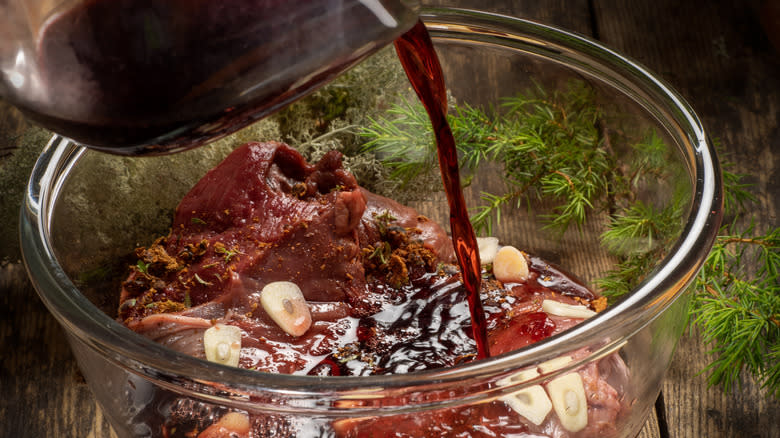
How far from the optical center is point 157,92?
685 millimetres

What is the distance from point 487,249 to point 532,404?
1.60 feet

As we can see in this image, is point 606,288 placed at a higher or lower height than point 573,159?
lower

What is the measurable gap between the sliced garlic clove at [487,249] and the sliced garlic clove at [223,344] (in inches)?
16.7

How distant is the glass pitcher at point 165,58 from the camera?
2.19ft

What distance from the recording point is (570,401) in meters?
0.86

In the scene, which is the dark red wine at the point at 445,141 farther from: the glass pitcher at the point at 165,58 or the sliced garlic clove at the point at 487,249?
the glass pitcher at the point at 165,58

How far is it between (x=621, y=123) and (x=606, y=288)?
0.26 metres

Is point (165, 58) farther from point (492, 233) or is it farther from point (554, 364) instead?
point (492, 233)

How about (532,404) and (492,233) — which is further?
(492,233)

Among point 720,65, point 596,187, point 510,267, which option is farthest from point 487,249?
point 720,65

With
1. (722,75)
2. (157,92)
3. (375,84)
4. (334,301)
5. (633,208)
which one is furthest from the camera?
(722,75)

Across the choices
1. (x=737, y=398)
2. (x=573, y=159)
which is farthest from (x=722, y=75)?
(x=737, y=398)

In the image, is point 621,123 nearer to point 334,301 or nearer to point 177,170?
point 334,301

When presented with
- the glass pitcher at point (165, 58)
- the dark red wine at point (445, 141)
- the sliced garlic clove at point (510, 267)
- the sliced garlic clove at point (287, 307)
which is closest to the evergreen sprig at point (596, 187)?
the sliced garlic clove at point (510, 267)
